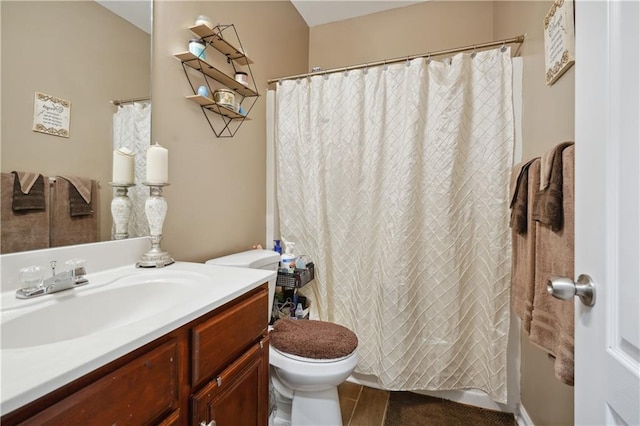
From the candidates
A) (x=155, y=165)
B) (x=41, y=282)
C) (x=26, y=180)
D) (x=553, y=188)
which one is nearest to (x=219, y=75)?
(x=155, y=165)

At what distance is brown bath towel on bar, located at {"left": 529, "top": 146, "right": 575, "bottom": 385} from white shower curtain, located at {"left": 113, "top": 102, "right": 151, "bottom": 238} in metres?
→ 1.44

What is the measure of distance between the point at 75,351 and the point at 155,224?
67 centimetres

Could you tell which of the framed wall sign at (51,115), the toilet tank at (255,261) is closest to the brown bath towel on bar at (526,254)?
the toilet tank at (255,261)

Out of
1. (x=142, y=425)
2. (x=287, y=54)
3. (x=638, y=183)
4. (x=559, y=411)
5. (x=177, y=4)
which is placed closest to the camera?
(x=638, y=183)

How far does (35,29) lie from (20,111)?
0.24 m

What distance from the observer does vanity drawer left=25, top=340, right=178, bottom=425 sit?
17.9 inches

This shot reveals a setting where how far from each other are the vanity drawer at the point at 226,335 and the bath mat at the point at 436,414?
107 centimetres

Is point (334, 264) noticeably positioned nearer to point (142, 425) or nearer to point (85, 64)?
point (142, 425)

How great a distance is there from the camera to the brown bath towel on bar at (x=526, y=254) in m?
1.07

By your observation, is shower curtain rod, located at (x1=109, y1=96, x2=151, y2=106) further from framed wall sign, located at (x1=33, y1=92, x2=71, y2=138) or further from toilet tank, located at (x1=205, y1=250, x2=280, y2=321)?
toilet tank, located at (x1=205, y1=250, x2=280, y2=321)

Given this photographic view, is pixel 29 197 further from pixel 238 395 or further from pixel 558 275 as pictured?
pixel 558 275

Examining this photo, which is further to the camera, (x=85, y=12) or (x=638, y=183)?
(x=85, y=12)

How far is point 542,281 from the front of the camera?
0.99 m

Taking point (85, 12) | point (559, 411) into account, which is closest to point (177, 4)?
point (85, 12)
